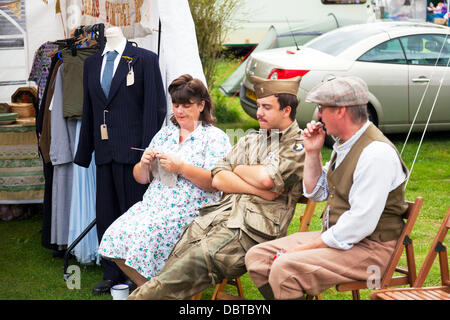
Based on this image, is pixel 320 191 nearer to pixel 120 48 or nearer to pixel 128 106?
pixel 128 106

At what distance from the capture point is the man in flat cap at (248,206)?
3033 millimetres

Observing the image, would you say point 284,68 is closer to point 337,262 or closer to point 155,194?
point 155,194

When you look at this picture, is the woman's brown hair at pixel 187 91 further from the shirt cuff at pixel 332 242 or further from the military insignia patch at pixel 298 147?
the shirt cuff at pixel 332 242

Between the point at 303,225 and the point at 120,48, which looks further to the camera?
the point at 120,48

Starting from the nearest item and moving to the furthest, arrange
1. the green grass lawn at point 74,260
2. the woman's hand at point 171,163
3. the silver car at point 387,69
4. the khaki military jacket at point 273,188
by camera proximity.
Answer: the khaki military jacket at point 273,188 → the woman's hand at point 171,163 → the green grass lawn at point 74,260 → the silver car at point 387,69

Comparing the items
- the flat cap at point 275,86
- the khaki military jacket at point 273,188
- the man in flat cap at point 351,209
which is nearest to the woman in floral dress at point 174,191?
the khaki military jacket at point 273,188

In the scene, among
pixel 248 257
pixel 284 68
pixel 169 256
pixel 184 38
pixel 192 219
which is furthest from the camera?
pixel 284 68

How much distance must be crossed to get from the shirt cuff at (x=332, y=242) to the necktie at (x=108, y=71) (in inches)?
72.3

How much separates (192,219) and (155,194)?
26 centimetres

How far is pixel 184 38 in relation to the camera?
13.9 feet

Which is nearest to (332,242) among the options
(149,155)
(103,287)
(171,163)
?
(171,163)

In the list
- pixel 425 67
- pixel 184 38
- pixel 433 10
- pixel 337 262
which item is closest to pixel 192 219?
pixel 337 262

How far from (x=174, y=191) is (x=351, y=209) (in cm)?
120

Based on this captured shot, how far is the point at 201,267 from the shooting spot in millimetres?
3047
